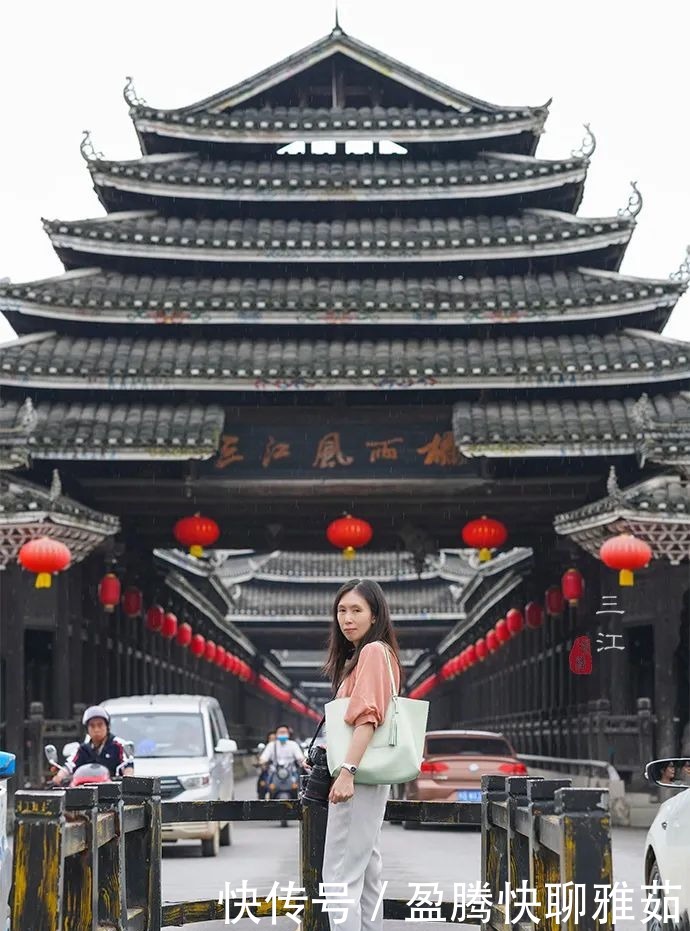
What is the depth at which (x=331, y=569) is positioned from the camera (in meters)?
50.8

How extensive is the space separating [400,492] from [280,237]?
16.2 feet

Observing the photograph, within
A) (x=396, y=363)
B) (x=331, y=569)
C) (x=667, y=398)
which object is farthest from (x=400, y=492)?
(x=331, y=569)

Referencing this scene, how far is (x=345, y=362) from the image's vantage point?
2425 cm

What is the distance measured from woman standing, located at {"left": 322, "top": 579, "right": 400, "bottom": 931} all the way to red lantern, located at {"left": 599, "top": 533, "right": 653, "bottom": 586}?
560 inches

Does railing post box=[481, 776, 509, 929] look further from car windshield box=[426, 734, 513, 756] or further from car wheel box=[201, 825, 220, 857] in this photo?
car windshield box=[426, 734, 513, 756]

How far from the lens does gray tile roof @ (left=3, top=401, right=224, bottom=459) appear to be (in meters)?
23.2

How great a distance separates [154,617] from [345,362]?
9089 millimetres

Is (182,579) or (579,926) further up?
(182,579)

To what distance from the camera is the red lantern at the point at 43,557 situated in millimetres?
20797

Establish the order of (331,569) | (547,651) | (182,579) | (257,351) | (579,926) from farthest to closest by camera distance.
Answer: (331,569)
(182,579)
(547,651)
(257,351)
(579,926)

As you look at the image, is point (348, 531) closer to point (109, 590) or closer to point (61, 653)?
point (109, 590)

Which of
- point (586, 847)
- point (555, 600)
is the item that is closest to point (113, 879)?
point (586, 847)

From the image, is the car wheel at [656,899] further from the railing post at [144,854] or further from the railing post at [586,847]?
the railing post at [144,854]

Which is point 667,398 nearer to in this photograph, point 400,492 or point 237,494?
point 400,492
